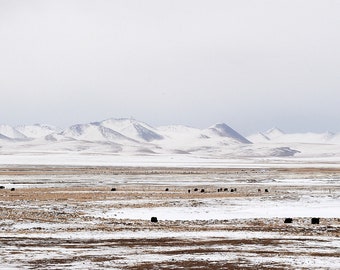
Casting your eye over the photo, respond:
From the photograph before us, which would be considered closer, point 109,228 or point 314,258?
point 314,258

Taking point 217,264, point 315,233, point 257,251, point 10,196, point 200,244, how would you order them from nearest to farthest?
point 217,264 → point 257,251 → point 200,244 → point 315,233 → point 10,196

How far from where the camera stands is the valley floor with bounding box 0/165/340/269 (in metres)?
23.5

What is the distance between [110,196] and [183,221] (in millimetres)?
19004

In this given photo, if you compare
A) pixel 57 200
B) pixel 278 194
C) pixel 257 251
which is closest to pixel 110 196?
pixel 57 200

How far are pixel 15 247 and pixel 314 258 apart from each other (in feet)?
36.3

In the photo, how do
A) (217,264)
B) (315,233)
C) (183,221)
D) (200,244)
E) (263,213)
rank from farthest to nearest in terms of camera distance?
(263,213), (183,221), (315,233), (200,244), (217,264)

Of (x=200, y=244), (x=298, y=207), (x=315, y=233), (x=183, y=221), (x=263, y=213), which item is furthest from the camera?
(x=298, y=207)

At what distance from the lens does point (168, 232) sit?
3181 cm

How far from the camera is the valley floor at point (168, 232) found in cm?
2345

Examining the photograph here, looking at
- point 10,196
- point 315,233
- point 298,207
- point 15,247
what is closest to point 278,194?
point 298,207

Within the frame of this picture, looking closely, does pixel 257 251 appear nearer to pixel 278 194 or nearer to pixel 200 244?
pixel 200 244

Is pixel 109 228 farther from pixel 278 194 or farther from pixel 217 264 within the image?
pixel 278 194

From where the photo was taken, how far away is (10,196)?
180 ft

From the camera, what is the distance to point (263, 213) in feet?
136
